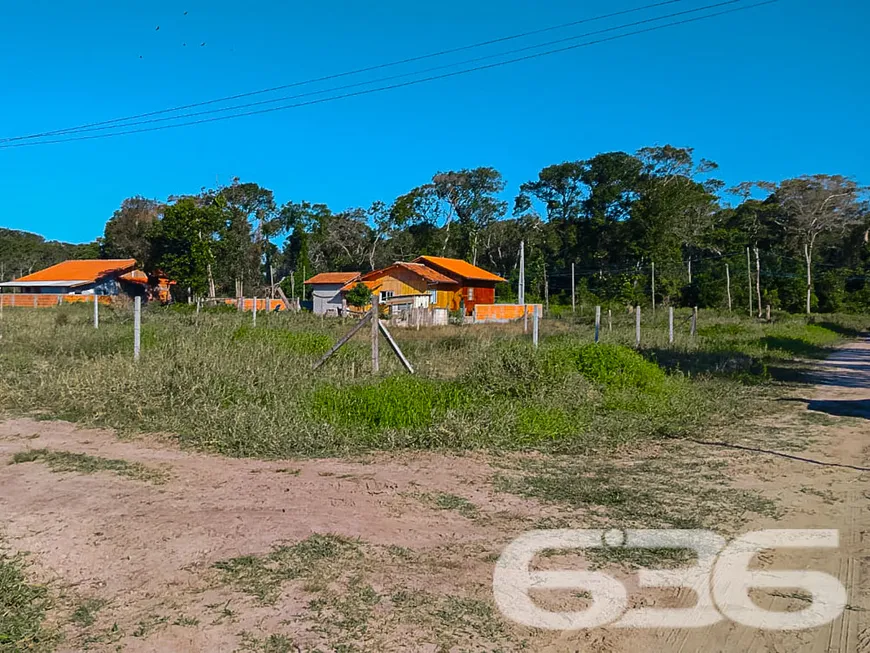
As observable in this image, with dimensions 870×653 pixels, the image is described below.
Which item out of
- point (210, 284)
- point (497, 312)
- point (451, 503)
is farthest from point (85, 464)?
point (210, 284)

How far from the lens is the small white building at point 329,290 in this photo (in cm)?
4988

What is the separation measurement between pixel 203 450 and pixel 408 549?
3.54m

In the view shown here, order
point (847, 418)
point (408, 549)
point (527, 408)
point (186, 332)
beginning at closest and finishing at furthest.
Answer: point (408, 549) → point (527, 408) → point (847, 418) → point (186, 332)

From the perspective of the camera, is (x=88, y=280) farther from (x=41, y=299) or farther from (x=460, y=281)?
(x=460, y=281)

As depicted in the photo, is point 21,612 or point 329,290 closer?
point 21,612

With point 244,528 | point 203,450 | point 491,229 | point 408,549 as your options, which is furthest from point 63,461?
point 491,229

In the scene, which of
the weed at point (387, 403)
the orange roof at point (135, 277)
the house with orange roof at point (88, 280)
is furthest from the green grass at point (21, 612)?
the orange roof at point (135, 277)

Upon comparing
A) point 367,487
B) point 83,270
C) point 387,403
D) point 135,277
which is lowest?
point 367,487

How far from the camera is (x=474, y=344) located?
1609 cm

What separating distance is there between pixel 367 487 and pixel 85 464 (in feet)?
9.16

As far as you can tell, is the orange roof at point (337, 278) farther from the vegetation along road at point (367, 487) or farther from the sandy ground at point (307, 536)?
the sandy ground at point (307, 536)

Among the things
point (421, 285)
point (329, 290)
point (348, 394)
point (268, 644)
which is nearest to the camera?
point (268, 644)

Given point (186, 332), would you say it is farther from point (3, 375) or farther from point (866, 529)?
point (866, 529)

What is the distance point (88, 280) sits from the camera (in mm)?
51812
